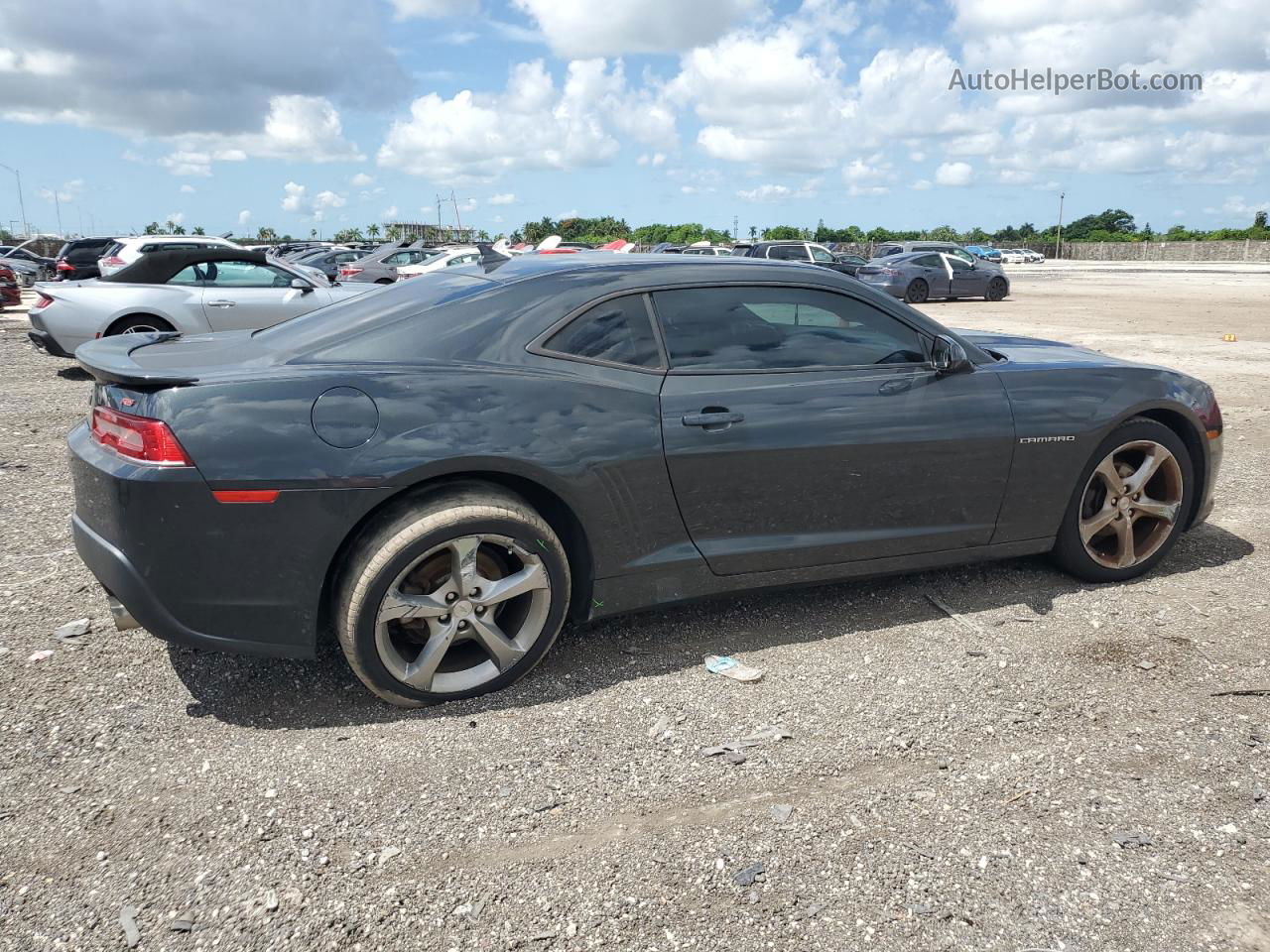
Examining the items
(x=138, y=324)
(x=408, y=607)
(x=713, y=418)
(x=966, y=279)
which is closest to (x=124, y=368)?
(x=408, y=607)

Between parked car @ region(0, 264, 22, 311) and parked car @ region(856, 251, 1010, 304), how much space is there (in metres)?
18.9

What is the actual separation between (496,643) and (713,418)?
1116 mm

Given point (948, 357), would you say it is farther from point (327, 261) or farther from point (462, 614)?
point (327, 261)

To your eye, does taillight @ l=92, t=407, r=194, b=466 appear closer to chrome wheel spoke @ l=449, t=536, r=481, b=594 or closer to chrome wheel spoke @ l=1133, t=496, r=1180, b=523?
chrome wheel spoke @ l=449, t=536, r=481, b=594

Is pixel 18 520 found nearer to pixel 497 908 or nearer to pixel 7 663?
pixel 7 663

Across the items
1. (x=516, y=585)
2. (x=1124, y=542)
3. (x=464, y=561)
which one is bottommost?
(x=1124, y=542)

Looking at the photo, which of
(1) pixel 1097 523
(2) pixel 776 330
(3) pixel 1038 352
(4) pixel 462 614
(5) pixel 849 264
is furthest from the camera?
(5) pixel 849 264

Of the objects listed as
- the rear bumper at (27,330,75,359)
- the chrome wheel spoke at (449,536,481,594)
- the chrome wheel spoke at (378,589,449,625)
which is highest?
the rear bumper at (27,330,75,359)

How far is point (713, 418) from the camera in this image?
11.7 ft

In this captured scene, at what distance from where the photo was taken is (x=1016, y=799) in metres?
2.85

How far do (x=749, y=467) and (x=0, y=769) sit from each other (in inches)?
103

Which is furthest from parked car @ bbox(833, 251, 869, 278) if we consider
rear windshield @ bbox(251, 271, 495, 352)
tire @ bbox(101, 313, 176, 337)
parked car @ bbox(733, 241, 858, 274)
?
rear windshield @ bbox(251, 271, 495, 352)

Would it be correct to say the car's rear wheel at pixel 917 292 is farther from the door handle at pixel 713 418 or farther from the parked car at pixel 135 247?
the door handle at pixel 713 418

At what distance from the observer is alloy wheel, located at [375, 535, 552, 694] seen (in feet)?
10.5
